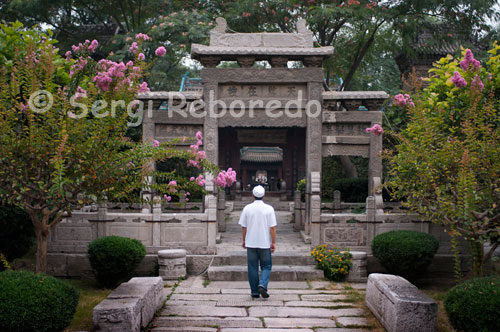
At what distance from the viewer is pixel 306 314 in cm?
583

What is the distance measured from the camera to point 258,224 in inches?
251

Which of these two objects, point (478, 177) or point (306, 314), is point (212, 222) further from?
point (478, 177)

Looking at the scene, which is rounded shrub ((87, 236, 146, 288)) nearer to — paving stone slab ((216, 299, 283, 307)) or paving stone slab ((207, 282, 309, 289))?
paving stone slab ((207, 282, 309, 289))

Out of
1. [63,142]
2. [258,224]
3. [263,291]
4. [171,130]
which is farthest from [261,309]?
[171,130]

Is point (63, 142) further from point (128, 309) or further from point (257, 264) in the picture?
point (257, 264)

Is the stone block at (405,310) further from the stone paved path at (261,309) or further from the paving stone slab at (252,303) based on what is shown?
the paving stone slab at (252,303)

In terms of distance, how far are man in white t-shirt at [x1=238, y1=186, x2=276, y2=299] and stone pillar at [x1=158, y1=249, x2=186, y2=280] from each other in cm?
189

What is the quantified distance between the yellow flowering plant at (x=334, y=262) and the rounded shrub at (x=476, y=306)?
298cm

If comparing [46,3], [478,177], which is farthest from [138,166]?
[46,3]

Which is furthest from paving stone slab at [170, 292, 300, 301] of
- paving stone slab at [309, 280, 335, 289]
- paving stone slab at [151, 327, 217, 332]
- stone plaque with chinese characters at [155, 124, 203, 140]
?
stone plaque with chinese characters at [155, 124, 203, 140]

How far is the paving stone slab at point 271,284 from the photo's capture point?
7.36 m

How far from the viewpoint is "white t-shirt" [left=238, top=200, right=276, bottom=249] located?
6352mm

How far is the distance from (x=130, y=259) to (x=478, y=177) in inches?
200

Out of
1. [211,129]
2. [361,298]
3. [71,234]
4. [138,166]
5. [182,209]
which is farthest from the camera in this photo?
[182,209]
